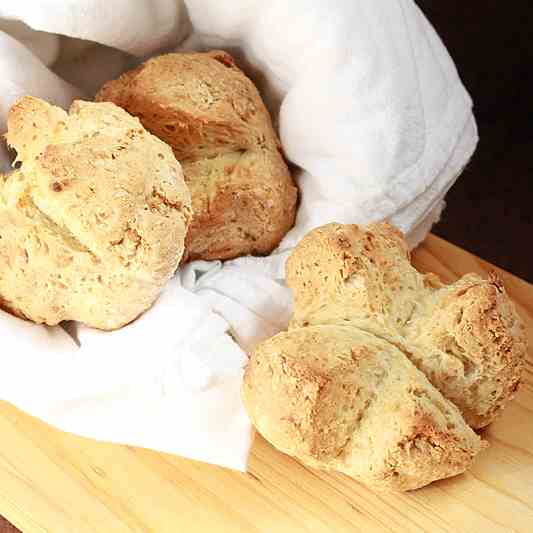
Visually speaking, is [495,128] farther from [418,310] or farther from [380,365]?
[380,365]

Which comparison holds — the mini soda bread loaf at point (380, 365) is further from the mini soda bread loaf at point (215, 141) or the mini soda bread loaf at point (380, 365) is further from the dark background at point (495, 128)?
the dark background at point (495, 128)

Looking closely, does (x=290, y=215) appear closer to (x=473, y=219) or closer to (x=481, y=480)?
(x=481, y=480)

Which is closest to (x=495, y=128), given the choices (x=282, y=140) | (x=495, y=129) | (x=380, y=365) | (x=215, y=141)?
(x=495, y=129)

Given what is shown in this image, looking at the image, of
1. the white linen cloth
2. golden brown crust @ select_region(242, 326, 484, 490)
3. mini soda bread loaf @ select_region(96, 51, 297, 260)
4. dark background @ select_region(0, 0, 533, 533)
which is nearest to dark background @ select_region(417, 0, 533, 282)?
dark background @ select_region(0, 0, 533, 533)

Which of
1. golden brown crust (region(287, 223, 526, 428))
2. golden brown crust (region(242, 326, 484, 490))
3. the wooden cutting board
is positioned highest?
golden brown crust (region(287, 223, 526, 428))

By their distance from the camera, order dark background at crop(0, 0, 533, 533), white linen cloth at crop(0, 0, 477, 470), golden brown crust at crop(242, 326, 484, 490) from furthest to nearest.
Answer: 1. dark background at crop(0, 0, 533, 533)
2. white linen cloth at crop(0, 0, 477, 470)
3. golden brown crust at crop(242, 326, 484, 490)

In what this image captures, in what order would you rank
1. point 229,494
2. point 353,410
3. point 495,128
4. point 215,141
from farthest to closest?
point 495,128 < point 215,141 < point 229,494 < point 353,410

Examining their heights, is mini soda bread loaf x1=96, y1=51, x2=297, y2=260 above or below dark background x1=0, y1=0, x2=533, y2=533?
above

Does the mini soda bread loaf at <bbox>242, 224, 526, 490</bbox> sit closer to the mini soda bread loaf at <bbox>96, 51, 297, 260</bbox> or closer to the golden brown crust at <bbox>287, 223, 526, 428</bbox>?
the golden brown crust at <bbox>287, 223, 526, 428</bbox>
